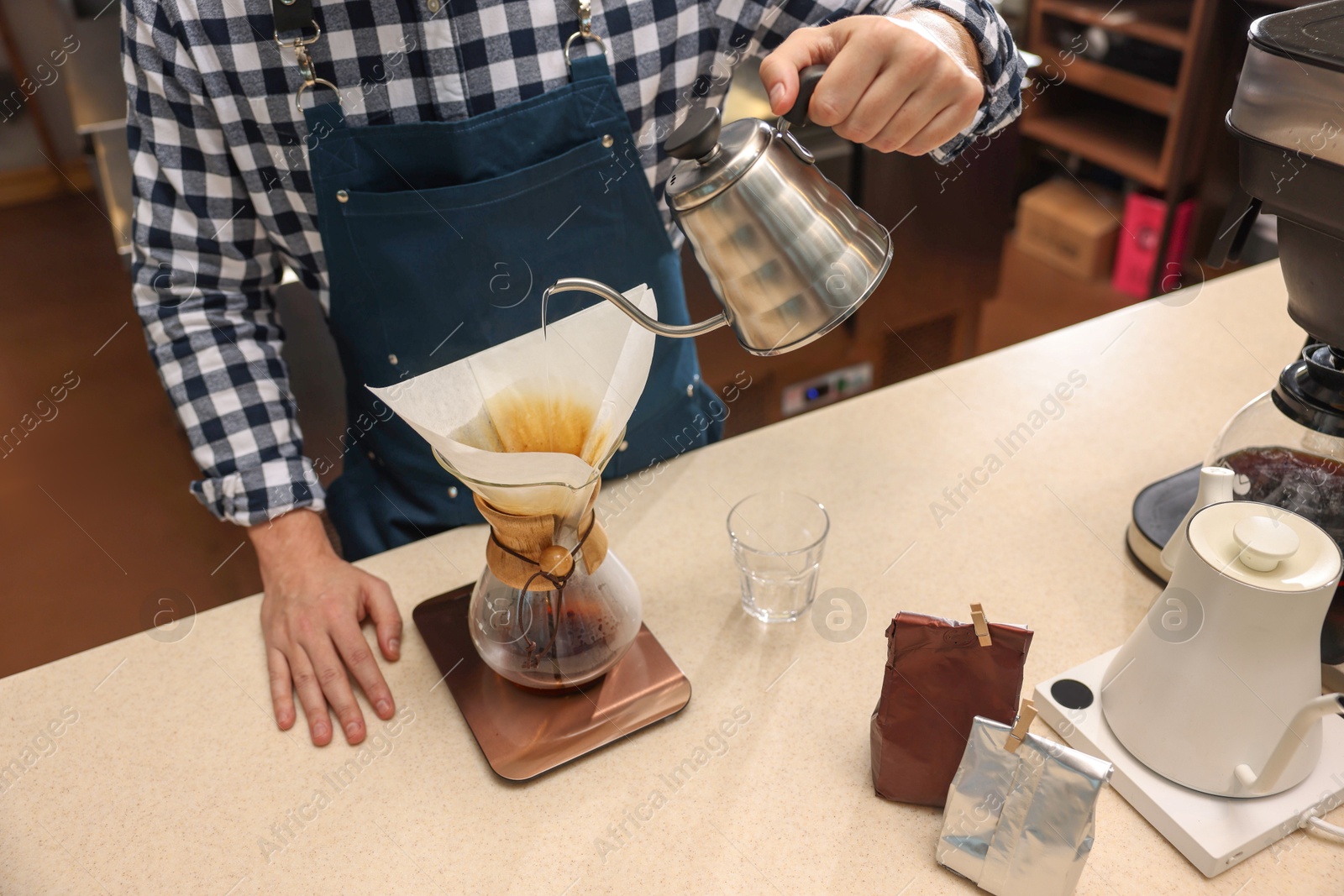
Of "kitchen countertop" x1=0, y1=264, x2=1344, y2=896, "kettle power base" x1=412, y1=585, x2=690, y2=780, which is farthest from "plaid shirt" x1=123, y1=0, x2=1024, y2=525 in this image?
"kettle power base" x1=412, y1=585, x2=690, y2=780

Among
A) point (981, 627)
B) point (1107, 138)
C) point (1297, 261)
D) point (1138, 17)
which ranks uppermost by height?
point (1297, 261)

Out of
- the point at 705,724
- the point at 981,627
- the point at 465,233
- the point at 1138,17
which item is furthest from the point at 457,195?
the point at 1138,17

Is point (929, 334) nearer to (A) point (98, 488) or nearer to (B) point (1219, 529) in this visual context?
(B) point (1219, 529)

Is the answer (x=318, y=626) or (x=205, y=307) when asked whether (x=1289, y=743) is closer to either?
(x=318, y=626)

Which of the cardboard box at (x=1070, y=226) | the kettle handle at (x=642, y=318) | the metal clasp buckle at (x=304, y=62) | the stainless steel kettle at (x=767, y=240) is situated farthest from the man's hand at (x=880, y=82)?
the cardboard box at (x=1070, y=226)

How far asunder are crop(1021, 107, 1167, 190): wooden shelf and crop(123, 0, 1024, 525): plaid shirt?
8.15 ft

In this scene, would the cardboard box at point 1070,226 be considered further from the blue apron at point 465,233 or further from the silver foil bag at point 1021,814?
the silver foil bag at point 1021,814

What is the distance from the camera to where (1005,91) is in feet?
3.76

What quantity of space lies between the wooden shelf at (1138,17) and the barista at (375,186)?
93.7 inches

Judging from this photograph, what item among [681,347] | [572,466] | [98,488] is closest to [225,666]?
[572,466]

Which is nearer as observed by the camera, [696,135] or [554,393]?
[696,135]

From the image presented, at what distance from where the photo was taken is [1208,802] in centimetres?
83

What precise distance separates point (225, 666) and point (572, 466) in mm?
568

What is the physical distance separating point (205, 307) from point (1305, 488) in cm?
133
